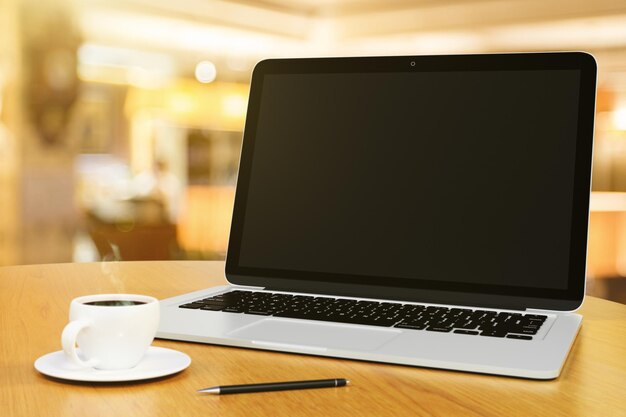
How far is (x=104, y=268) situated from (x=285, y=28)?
5.73 meters

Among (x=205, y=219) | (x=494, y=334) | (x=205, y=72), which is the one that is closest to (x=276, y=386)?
(x=494, y=334)

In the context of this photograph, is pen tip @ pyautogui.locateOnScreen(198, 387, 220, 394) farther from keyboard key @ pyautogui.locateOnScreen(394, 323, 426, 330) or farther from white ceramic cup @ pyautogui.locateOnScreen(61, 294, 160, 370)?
keyboard key @ pyautogui.locateOnScreen(394, 323, 426, 330)

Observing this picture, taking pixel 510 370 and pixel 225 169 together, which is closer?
pixel 510 370

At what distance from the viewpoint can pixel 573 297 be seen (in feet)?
2.75

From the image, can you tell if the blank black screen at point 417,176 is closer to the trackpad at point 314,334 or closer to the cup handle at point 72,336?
the trackpad at point 314,334

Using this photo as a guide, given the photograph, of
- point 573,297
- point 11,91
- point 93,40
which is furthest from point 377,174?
point 93,40

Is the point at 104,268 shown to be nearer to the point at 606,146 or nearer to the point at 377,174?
the point at 377,174

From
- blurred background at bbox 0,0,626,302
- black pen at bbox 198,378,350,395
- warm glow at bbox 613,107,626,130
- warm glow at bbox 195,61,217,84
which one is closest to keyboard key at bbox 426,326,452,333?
black pen at bbox 198,378,350,395

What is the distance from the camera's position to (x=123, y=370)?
580 mm

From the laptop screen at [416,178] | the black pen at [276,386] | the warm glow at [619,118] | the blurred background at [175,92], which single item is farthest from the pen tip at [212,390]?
the warm glow at [619,118]

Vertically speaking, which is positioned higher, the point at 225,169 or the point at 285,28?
the point at 285,28

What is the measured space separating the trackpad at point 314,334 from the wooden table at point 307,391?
0.02m

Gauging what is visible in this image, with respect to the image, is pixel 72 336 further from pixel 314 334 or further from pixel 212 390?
pixel 314 334

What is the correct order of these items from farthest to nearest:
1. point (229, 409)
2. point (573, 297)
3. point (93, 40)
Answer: point (93, 40)
point (573, 297)
point (229, 409)
